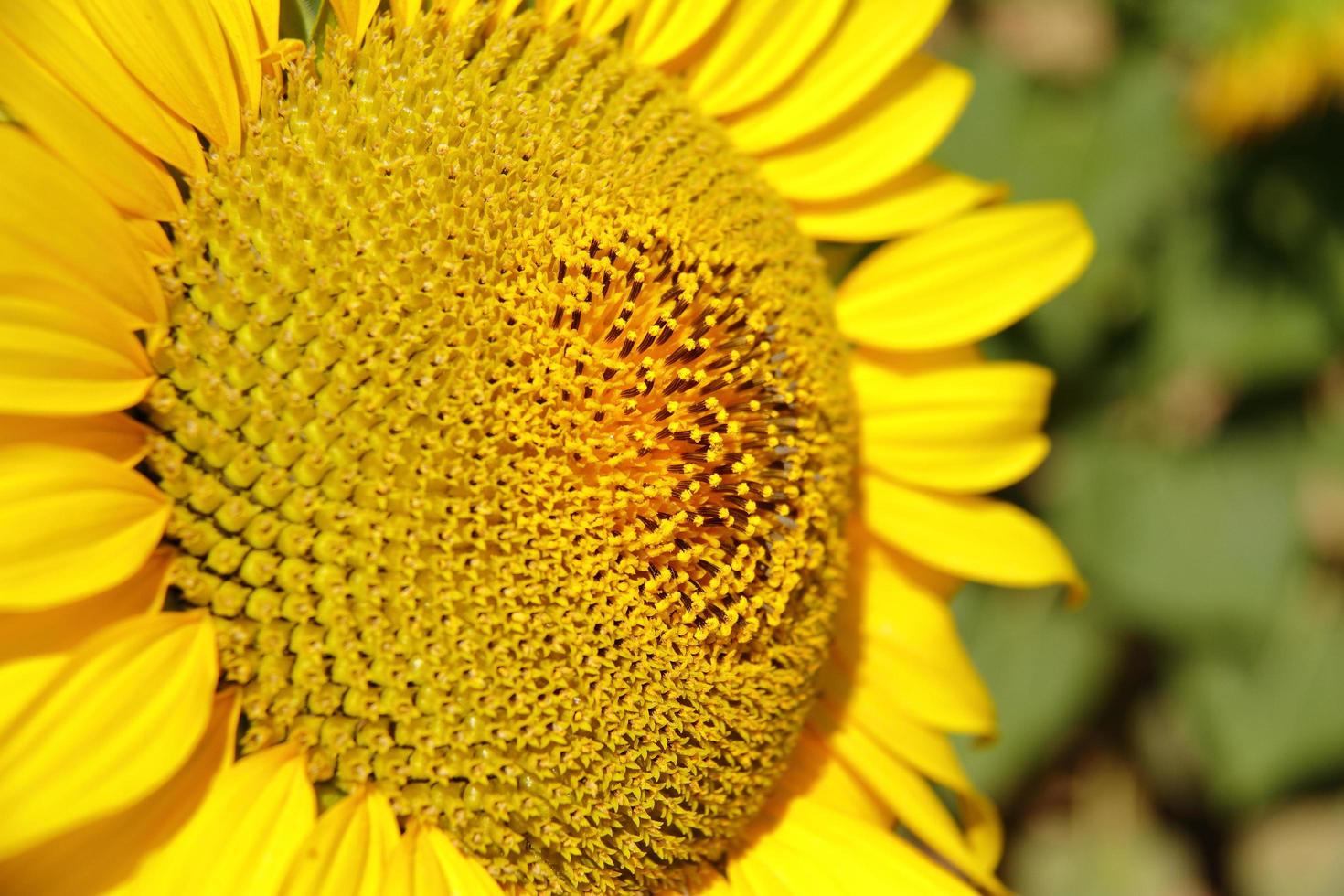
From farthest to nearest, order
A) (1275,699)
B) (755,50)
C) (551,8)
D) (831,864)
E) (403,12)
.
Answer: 1. (1275,699)
2. (755,50)
3. (831,864)
4. (551,8)
5. (403,12)

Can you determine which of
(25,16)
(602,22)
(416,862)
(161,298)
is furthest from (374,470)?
(602,22)

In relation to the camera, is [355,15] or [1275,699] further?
[1275,699]

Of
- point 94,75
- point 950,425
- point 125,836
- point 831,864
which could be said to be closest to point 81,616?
point 125,836

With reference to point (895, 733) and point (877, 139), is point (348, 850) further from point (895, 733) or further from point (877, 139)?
point (877, 139)

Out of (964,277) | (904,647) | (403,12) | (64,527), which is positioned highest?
(403,12)

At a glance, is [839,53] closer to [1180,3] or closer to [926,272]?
[926,272]

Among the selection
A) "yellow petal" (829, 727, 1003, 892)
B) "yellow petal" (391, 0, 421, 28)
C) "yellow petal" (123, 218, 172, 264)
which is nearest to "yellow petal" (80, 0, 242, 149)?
"yellow petal" (123, 218, 172, 264)
